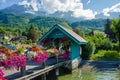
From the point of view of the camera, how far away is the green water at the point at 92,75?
25.7 meters

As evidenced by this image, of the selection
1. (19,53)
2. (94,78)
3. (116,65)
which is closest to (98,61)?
(116,65)

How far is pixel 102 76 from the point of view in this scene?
2683cm

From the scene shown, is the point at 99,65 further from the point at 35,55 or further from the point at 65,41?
the point at 35,55

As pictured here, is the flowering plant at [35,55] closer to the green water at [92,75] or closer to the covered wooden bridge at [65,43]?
the green water at [92,75]

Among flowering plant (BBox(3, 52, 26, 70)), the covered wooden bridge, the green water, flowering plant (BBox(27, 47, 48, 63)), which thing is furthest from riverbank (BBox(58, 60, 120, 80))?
flowering plant (BBox(3, 52, 26, 70))

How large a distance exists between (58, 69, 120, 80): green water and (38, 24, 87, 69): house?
1249mm

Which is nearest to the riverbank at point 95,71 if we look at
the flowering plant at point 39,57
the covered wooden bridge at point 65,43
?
the covered wooden bridge at point 65,43

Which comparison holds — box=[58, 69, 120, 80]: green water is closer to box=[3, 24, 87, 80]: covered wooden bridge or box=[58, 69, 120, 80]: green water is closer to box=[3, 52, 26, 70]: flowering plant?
box=[3, 24, 87, 80]: covered wooden bridge

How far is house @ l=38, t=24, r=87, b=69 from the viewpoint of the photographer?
28.9 metres

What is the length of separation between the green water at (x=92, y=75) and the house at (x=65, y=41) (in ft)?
4.10

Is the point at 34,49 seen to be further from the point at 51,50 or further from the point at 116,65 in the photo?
the point at 116,65

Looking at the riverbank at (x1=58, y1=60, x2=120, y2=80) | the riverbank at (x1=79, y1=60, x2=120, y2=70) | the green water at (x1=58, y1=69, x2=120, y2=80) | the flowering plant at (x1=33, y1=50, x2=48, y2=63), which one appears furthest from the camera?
the riverbank at (x1=79, y1=60, x2=120, y2=70)

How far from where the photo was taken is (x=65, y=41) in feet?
99.4

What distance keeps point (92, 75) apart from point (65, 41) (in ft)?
16.4
